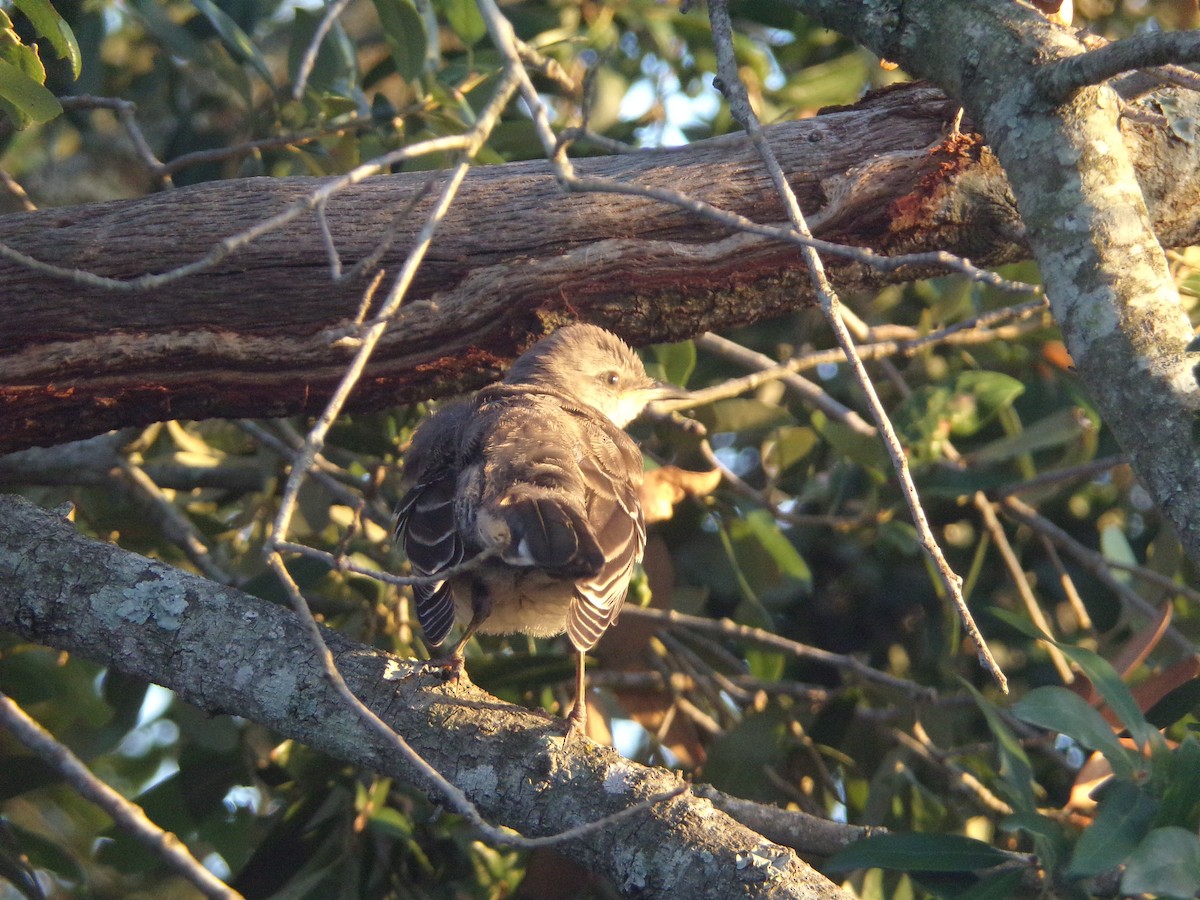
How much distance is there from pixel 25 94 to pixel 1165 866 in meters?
3.34

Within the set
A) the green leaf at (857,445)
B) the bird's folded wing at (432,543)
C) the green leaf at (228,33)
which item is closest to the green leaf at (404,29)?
the green leaf at (228,33)

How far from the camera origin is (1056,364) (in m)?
5.38

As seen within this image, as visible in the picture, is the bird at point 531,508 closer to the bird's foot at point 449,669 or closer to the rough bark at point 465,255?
the bird's foot at point 449,669

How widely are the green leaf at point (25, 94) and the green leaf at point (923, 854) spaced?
117 inches

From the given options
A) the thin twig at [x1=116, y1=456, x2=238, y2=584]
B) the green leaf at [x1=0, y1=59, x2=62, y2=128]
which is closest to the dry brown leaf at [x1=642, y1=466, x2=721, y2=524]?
the thin twig at [x1=116, y1=456, x2=238, y2=584]

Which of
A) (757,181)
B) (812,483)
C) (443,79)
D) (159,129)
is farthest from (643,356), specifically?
(159,129)

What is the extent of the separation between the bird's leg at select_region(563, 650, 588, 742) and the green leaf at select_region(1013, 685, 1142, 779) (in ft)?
3.71

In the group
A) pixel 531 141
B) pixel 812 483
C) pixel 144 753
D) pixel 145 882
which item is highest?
pixel 531 141

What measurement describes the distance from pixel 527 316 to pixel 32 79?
5.04 feet

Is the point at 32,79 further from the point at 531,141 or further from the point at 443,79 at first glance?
the point at 531,141

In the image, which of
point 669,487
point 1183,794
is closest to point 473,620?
point 669,487

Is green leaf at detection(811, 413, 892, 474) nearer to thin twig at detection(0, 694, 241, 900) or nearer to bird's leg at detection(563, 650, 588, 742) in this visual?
bird's leg at detection(563, 650, 588, 742)

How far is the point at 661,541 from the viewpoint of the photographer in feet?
16.3

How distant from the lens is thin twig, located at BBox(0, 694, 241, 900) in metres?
2.22
